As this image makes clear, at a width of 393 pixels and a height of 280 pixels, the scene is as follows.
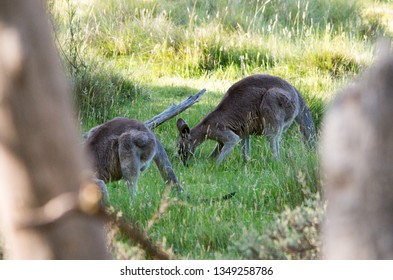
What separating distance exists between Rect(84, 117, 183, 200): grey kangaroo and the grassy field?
187 millimetres

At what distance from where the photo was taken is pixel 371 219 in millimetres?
2057

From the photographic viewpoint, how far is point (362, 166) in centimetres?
203

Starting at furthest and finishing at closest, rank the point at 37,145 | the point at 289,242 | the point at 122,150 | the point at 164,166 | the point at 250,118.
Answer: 1. the point at 250,118
2. the point at 164,166
3. the point at 122,150
4. the point at 289,242
5. the point at 37,145

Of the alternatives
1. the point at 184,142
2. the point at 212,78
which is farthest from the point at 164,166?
the point at 212,78

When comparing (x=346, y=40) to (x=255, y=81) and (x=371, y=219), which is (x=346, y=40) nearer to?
(x=255, y=81)

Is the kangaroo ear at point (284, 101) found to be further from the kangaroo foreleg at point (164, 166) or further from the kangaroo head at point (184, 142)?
the kangaroo foreleg at point (164, 166)

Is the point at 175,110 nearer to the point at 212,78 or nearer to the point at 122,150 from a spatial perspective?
the point at 122,150

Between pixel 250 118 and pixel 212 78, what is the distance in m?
3.01

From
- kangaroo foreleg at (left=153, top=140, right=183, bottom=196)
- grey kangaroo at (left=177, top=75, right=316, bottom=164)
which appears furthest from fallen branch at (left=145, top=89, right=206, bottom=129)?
kangaroo foreleg at (left=153, top=140, right=183, bottom=196)

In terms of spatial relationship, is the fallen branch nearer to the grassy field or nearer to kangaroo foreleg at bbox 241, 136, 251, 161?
the grassy field

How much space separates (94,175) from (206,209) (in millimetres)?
1050

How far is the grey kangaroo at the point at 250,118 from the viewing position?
845 centimetres

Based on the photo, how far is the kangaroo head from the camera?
8438 mm

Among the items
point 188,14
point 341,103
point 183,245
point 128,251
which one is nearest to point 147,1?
point 188,14
